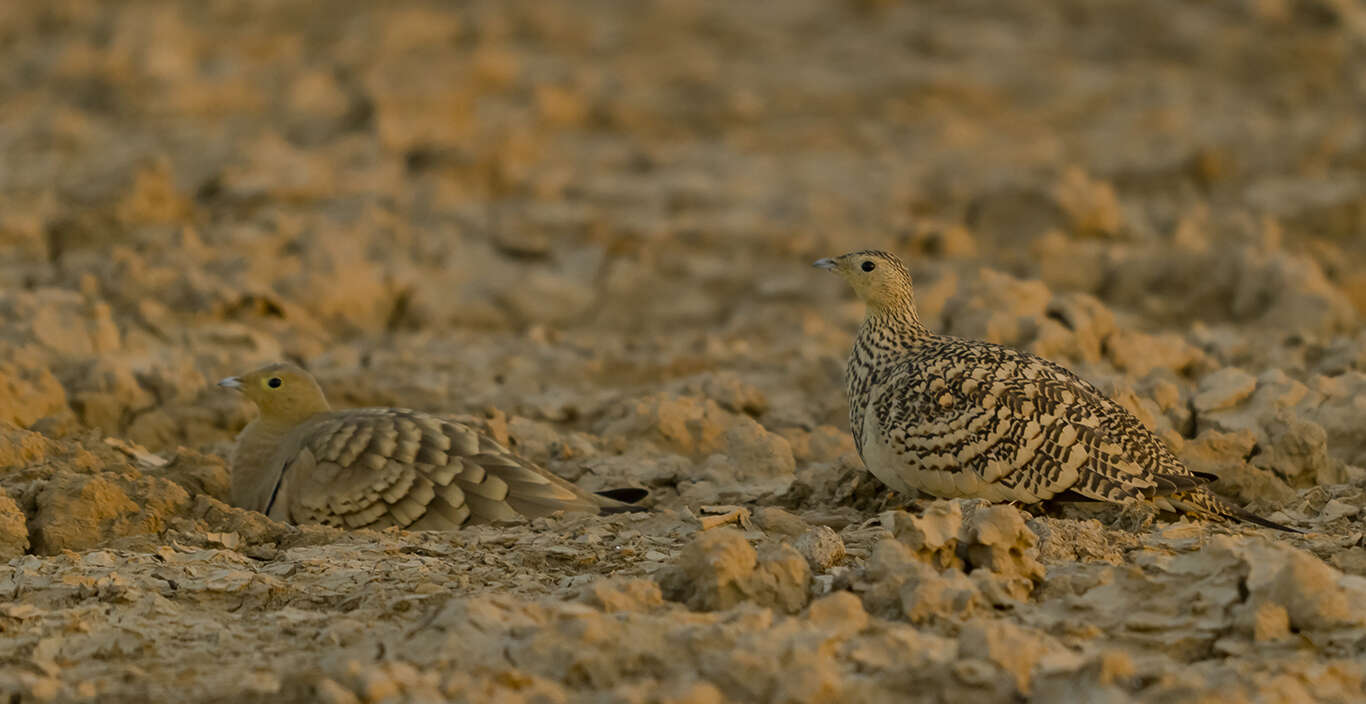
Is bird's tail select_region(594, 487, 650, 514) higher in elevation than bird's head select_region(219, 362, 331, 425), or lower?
lower

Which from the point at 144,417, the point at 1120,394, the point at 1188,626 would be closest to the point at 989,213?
the point at 1120,394

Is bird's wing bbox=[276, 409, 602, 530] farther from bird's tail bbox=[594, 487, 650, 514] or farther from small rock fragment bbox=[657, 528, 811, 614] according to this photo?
small rock fragment bbox=[657, 528, 811, 614]

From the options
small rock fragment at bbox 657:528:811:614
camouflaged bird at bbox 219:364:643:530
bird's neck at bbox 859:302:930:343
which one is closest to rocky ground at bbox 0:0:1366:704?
small rock fragment at bbox 657:528:811:614

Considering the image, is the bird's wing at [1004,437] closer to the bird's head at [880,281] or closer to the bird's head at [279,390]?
the bird's head at [880,281]

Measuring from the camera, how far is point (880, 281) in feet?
20.9

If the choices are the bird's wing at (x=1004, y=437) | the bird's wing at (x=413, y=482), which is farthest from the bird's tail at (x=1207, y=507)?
the bird's wing at (x=413, y=482)

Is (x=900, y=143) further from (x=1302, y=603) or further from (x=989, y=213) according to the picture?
(x=1302, y=603)

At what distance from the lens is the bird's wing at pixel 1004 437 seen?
5.55 m

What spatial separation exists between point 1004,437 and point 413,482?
7.09 feet

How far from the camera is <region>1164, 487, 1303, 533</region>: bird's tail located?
5594 millimetres

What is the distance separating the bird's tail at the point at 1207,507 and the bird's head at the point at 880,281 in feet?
4.30

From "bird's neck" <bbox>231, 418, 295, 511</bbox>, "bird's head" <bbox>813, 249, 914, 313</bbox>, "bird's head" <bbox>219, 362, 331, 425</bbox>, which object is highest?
"bird's head" <bbox>813, 249, 914, 313</bbox>

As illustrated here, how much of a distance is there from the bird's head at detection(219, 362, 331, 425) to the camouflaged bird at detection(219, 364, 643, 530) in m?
0.32

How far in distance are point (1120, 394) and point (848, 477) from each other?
1220mm
